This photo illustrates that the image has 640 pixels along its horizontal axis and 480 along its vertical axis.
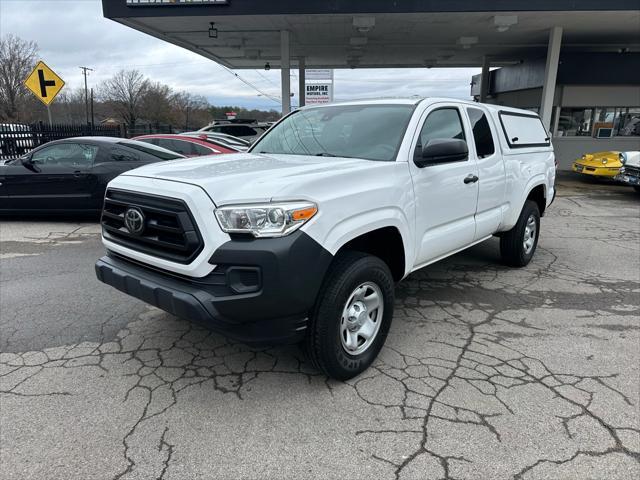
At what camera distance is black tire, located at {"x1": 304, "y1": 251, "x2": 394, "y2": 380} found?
2902mm

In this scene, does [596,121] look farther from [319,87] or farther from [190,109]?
[190,109]

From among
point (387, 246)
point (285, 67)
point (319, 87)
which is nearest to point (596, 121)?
point (319, 87)

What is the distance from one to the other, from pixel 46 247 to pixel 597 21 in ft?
49.8

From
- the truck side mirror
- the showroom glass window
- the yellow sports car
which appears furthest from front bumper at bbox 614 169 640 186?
the truck side mirror

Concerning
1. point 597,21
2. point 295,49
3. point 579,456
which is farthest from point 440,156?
point 295,49

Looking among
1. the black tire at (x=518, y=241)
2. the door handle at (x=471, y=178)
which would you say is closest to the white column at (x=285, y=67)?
the black tire at (x=518, y=241)

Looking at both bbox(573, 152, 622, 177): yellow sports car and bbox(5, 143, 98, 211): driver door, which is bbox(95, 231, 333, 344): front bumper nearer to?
bbox(5, 143, 98, 211): driver door

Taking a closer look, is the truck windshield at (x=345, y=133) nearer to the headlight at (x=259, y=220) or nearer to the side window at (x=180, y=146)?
the headlight at (x=259, y=220)

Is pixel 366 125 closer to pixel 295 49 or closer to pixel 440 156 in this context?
pixel 440 156

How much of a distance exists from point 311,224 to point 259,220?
12.0 inches

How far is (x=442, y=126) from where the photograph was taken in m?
4.23

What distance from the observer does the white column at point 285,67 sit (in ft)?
49.1

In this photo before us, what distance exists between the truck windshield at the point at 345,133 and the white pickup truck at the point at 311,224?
15 millimetres

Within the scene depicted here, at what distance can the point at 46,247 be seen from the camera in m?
6.75
